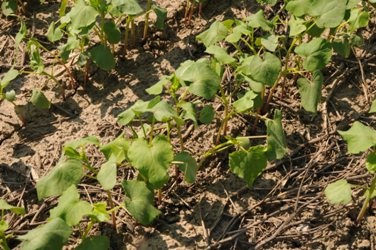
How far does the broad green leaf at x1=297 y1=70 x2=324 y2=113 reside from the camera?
2.40 meters

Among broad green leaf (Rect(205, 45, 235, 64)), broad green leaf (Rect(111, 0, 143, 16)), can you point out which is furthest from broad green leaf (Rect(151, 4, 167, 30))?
broad green leaf (Rect(205, 45, 235, 64))

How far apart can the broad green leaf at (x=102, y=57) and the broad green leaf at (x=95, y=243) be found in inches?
38.9

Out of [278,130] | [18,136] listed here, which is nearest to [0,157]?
[18,136]

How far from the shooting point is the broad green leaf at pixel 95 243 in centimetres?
204

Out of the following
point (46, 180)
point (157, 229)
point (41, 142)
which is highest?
point (46, 180)

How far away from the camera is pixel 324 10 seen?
7.80 ft

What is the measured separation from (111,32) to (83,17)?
9.0 inches

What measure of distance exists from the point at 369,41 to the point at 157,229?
58.4 inches

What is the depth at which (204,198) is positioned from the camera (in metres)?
2.36

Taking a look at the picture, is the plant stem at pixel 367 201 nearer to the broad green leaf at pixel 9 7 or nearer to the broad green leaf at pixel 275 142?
the broad green leaf at pixel 275 142

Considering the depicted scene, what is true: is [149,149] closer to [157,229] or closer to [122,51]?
[157,229]

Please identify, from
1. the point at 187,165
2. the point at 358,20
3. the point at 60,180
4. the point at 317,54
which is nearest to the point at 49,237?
the point at 60,180

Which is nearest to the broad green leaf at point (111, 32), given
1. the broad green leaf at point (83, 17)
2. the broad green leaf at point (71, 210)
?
the broad green leaf at point (83, 17)

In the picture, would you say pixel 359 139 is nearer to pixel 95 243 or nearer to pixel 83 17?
pixel 95 243
